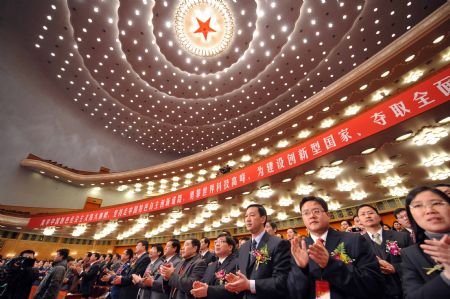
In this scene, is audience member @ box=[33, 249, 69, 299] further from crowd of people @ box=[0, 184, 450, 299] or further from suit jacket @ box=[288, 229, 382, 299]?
suit jacket @ box=[288, 229, 382, 299]

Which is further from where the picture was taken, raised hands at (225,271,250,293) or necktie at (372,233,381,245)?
necktie at (372,233,381,245)

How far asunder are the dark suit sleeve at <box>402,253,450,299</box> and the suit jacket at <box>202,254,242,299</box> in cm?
143

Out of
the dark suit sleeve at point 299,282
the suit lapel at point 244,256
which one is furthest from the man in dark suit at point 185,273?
the dark suit sleeve at point 299,282

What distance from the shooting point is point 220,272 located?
2.22 meters

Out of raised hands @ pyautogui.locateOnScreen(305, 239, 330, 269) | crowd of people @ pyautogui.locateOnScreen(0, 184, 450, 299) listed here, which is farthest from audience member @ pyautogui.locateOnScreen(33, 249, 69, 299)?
raised hands @ pyautogui.locateOnScreen(305, 239, 330, 269)

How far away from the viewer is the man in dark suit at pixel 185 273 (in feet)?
7.98

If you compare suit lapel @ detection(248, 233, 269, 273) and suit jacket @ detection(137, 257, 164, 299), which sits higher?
suit lapel @ detection(248, 233, 269, 273)

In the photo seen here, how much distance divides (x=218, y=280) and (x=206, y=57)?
13835 mm

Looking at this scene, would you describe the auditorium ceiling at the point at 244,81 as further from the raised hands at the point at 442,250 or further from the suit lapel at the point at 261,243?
the raised hands at the point at 442,250

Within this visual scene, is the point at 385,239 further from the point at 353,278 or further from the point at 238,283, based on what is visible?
the point at 238,283

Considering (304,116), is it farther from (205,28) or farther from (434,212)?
(434,212)

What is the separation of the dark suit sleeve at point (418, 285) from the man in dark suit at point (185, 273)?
2061mm

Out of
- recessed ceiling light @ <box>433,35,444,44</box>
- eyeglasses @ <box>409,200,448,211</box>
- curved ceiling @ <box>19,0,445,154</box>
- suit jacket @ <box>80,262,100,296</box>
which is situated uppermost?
curved ceiling @ <box>19,0,445,154</box>

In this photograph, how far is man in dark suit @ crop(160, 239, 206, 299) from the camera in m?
2.43
